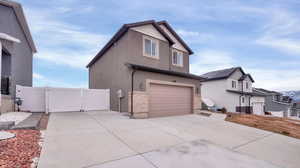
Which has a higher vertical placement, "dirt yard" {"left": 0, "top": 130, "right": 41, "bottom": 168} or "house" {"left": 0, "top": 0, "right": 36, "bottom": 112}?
"house" {"left": 0, "top": 0, "right": 36, "bottom": 112}

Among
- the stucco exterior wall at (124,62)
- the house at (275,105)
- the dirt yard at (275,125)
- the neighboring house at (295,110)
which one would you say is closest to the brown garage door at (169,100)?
the stucco exterior wall at (124,62)

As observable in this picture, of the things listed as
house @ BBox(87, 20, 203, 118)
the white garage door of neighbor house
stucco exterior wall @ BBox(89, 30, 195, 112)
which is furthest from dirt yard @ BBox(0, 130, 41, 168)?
the white garage door of neighbor house

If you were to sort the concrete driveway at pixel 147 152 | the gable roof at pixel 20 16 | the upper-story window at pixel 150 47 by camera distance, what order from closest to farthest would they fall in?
the concrete driveway at pixel 147 152 → the gable roof at pixel 20 16 → the upper-story window at pixel 150 47

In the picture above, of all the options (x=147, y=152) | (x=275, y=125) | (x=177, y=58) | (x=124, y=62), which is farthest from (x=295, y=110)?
(x=147, y=152)

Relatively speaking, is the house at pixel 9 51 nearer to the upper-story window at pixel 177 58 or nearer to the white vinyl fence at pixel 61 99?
the white vinyl fence at pixel 61 99

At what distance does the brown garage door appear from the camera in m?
8.67

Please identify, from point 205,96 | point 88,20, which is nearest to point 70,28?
point 88,20

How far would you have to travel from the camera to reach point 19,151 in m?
2.88

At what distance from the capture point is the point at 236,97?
1881 centimetres

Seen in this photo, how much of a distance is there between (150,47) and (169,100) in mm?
4178

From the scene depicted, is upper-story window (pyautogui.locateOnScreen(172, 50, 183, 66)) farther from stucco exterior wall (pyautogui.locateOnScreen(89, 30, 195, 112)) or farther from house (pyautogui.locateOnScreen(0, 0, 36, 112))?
house (pyautogui.locateOnScreen(0, 0, 36, 112))

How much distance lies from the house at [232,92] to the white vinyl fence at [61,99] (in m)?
14.5

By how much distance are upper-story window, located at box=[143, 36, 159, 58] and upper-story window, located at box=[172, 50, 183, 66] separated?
214cm

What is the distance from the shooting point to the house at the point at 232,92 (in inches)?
742
